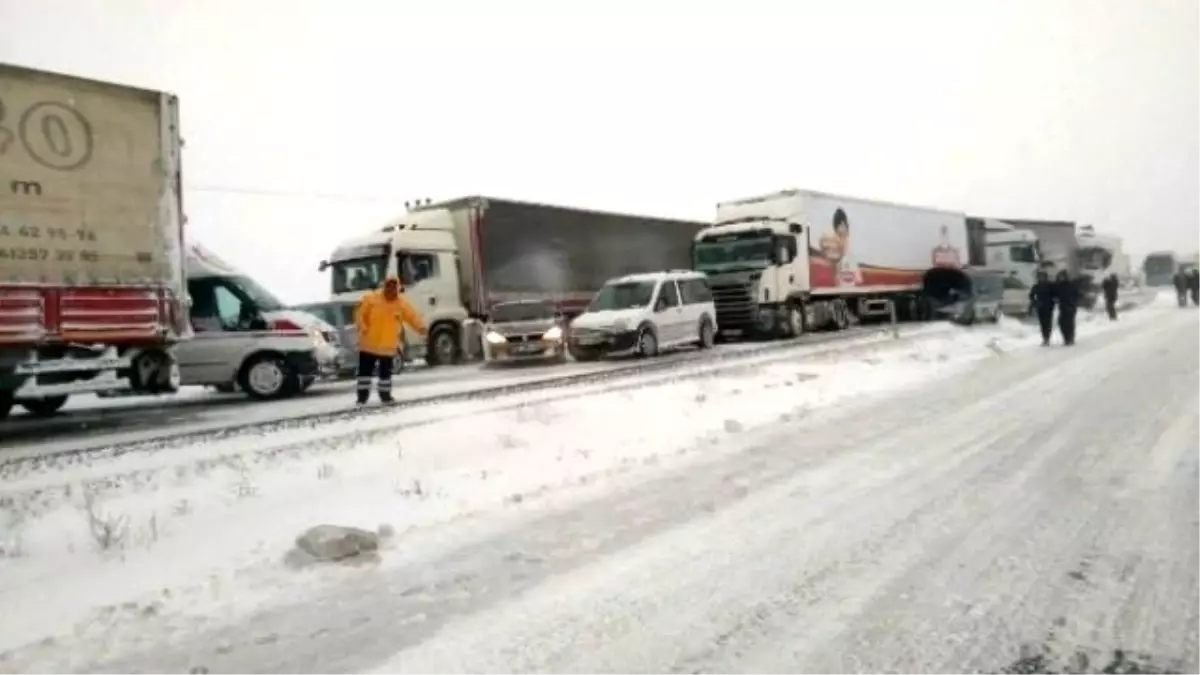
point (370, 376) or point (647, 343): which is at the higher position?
point (647, 343)

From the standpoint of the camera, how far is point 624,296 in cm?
1853

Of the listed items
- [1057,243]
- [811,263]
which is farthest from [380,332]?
[1057,243]

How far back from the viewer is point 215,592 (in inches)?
162

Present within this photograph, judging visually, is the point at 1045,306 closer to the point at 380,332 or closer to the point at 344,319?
the point at 380,332

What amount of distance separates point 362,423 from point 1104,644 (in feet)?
26.1

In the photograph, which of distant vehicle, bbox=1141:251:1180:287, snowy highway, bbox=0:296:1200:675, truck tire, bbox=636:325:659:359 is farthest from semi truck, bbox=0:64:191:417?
distant vehicle, bbox=1141:251:1180:287

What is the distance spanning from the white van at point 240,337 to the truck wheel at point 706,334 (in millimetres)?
9422

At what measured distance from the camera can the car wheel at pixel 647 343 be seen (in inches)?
699

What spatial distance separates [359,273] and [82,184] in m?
8.40

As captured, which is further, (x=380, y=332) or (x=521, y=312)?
(x=521, y=312)

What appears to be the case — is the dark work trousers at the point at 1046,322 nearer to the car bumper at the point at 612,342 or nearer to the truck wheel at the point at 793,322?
the truck wheel at the point at 793,322

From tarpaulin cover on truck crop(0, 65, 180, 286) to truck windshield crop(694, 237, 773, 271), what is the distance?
14348 mm

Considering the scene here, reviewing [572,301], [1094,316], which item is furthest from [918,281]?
[572,301]

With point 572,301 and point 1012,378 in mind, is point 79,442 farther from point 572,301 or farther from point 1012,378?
point 572,301
